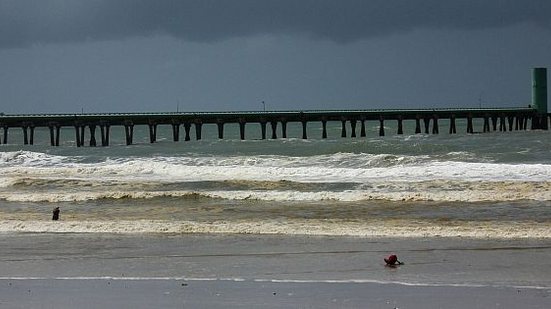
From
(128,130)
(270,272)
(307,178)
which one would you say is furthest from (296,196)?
(128,130)

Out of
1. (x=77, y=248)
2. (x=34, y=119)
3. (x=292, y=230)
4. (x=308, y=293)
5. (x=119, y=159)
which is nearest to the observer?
(x=308, y=293)

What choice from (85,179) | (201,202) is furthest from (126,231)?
Result: (85,179)

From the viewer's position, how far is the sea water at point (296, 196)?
56.4 ft

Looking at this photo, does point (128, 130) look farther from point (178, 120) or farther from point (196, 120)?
point (196, 120)

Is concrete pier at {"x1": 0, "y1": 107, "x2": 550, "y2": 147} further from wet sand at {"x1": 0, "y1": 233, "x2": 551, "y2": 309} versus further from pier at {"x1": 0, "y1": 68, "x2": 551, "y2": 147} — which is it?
wet sand at {"x1": 0, "y1": 233, "x2": 551, "y2": 309}

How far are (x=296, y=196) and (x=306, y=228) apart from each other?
7.08m

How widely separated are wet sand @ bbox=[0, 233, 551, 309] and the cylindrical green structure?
2784 inches

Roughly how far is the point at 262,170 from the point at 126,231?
16.0 m

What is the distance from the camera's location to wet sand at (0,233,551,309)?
10141mm

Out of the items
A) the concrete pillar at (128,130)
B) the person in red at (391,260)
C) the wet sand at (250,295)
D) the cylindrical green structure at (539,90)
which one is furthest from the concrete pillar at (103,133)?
the person in red at (391,260)

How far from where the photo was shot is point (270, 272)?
1205 cm

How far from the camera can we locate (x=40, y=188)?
1169 inches

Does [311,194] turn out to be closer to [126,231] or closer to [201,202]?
[201,202]

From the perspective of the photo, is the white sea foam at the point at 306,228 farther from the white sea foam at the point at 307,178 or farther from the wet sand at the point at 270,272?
the white sea foam at the point at 307,178
